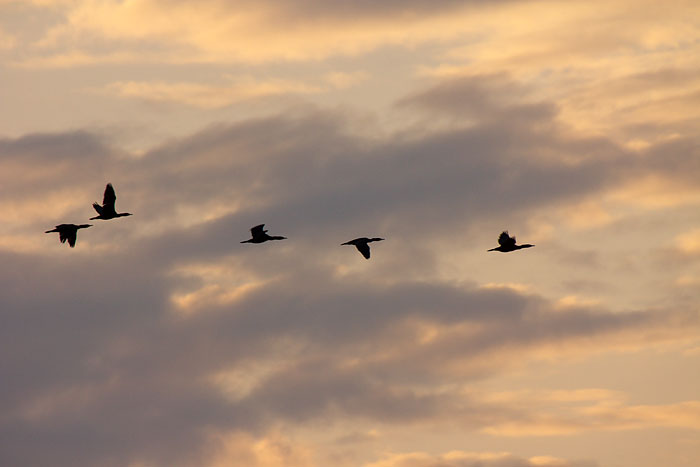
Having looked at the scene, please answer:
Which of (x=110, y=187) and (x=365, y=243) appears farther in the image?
(x=365, y=243)

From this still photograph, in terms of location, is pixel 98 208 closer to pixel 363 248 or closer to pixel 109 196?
pixel 109 196

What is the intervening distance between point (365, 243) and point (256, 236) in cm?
968

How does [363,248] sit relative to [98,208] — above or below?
below

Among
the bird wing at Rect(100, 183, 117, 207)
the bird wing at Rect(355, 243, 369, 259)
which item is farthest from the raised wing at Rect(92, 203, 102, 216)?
the bird wing at Rect(355, 243, 369, 259)

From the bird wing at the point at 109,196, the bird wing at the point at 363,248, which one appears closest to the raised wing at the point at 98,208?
the bird wing at the point at 109,196

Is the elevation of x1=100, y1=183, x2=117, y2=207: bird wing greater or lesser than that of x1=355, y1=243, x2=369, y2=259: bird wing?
greater

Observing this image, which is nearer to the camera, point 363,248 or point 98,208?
point 98,208

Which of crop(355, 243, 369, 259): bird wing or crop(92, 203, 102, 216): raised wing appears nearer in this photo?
crop(92, 203, 102, 216): raised wing

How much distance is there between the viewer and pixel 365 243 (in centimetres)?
9900

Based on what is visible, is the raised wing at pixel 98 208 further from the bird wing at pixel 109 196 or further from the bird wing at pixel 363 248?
the bird wing at pixel 363 248

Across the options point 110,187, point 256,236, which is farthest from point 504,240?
point 110,187

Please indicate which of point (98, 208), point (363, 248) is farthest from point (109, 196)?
point (363, 248)

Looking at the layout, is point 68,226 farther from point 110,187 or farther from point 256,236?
point 256,236

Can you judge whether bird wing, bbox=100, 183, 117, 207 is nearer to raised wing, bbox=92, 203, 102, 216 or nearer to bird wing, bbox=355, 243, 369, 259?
raised wing, bbox=92, 203, 102, 216
